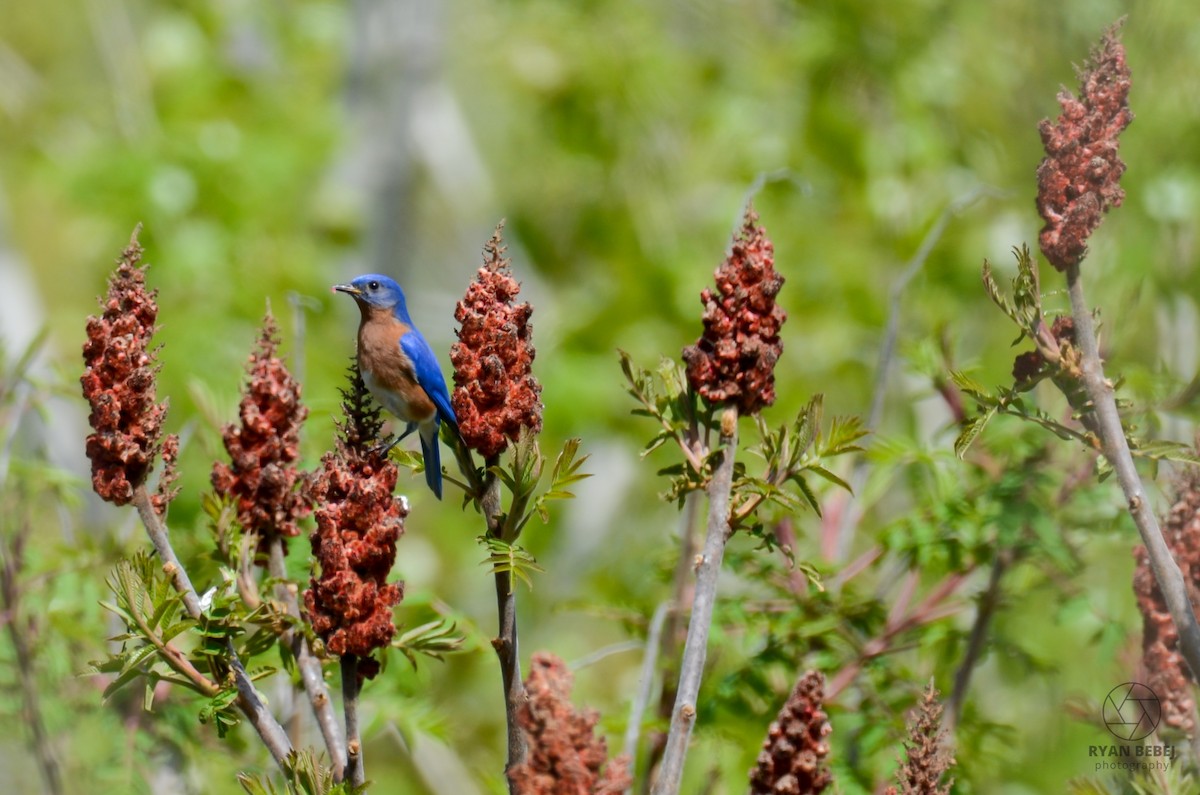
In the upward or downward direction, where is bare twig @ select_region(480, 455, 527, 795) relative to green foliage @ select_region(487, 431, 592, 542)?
downward

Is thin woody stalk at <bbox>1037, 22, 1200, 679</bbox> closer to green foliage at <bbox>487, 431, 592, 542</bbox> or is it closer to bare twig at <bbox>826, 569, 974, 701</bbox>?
green foliage at <bbox>487, 431, 592, 542</bbox>

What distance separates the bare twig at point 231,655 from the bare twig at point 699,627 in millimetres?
539

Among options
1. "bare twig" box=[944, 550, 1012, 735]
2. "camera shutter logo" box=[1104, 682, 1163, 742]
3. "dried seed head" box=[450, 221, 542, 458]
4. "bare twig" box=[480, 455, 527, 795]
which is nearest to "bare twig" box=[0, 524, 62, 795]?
"bare twig" box=[480, 455, 527, 795]

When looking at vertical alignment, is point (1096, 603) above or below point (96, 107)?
below

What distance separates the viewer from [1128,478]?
1692mm

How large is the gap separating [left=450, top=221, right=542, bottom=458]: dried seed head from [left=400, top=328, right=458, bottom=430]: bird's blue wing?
2.38 feet

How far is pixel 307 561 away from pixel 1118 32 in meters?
1.88

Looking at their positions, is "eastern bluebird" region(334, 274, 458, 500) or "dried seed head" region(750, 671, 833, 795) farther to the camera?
"eastern bluebird" region(334, 274, 458, 500)

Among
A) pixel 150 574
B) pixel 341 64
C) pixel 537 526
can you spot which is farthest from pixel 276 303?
pixel 150 574

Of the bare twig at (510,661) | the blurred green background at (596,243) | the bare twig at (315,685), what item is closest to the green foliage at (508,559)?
the bare twig at (510,661)

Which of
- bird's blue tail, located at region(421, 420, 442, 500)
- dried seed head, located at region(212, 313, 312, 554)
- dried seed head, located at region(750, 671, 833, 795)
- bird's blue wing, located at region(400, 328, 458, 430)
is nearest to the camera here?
dried seed head, located at region(750, 671, 833, 795)

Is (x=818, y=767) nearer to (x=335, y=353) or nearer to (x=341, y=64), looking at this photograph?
(x=335, y=353)

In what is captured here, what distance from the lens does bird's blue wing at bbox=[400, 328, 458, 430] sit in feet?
8.43

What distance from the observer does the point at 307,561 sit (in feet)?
9.25
